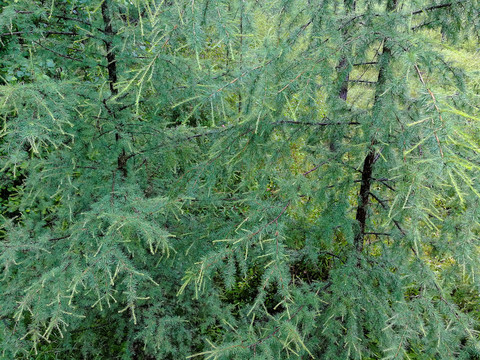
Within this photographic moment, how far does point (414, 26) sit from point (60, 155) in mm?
2996

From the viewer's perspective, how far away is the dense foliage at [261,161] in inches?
79.1

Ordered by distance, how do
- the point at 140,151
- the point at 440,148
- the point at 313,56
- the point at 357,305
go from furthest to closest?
the point at 140,151 → the point at 357,305 → the point at 313,56 → the point at 440,148

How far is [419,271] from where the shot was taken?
2.36 m

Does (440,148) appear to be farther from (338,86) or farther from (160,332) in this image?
(160,332)

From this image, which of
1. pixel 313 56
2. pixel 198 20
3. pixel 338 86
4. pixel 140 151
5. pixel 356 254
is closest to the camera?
pixel 198 20

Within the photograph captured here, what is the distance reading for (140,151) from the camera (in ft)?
10.2

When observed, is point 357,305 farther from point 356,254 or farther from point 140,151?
point 140,151

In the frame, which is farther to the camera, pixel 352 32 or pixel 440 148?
pixel 352 32

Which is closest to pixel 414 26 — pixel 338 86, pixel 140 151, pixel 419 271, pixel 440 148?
pixel 338 86

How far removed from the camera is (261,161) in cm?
295

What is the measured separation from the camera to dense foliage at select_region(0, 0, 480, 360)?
2.01 meters

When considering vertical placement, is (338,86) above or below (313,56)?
below

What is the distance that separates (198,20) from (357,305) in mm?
2254

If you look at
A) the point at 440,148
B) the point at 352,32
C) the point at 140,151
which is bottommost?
the point at 140,151
